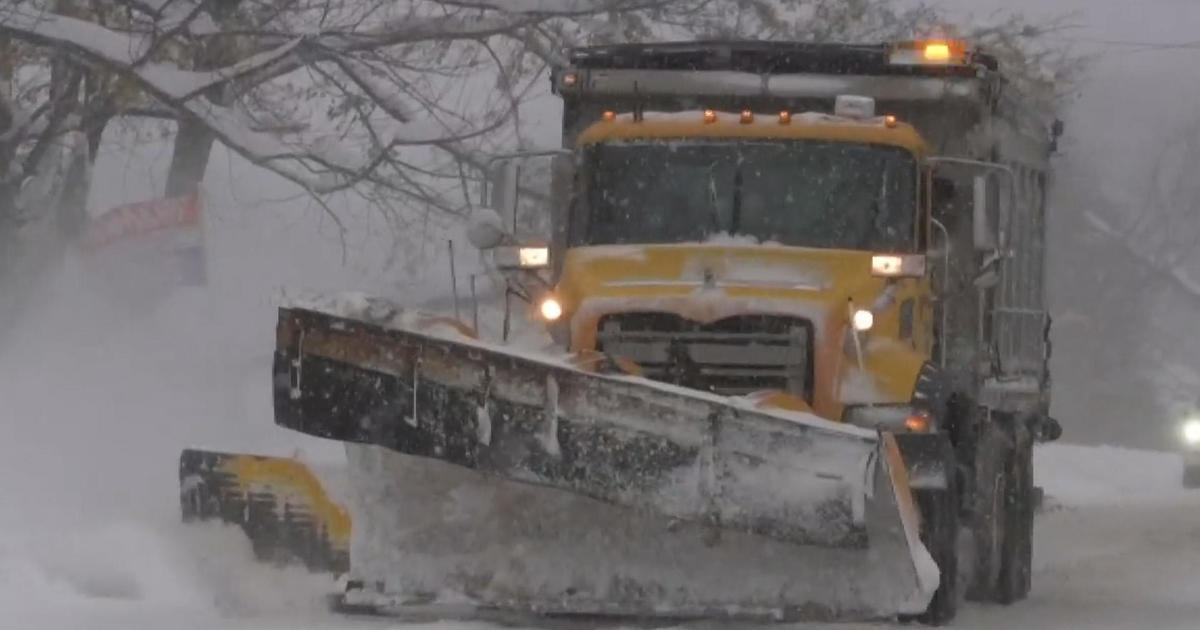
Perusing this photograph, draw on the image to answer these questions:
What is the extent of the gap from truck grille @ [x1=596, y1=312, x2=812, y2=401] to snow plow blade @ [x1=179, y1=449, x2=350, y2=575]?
176 cm

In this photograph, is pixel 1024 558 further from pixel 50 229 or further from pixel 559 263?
pixel 50 229

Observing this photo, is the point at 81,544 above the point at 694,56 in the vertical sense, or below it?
below

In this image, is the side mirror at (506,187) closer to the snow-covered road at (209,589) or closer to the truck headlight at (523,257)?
the truck headlight at (523,257)

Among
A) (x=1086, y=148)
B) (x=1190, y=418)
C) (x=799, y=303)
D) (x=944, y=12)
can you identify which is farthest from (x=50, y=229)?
(x=1086, y=148)

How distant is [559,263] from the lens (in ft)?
36.0

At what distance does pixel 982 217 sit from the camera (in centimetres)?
1021

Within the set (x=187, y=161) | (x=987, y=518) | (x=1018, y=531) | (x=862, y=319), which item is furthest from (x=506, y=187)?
(x=187, y=161)

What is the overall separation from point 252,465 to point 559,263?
1861 mm

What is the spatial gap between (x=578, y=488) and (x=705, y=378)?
1.39 metres

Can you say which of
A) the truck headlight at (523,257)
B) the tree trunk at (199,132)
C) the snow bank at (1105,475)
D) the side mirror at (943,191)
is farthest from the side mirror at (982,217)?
the snow bank at (1105,475)

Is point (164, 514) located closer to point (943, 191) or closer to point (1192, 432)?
point (943, 191)

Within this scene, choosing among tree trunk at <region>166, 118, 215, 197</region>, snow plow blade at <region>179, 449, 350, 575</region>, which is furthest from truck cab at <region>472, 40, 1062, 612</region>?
tree trunk at <region>166, 118, 215, 197</region>

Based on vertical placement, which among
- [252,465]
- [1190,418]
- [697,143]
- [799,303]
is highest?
[697,143]

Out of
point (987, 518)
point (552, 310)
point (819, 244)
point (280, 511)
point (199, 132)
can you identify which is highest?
point (199, 132)
